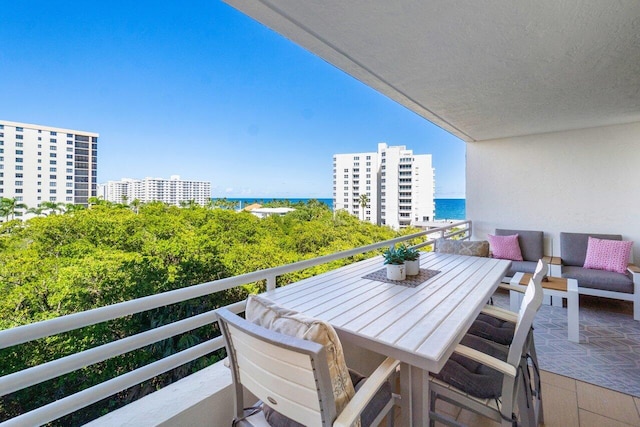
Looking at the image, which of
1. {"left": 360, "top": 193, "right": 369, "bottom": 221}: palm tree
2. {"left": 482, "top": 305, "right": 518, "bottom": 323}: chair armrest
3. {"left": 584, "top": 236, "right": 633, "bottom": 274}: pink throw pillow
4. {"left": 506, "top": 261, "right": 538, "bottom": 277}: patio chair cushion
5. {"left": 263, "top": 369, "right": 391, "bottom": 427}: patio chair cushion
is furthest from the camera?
{"left": 360, "top": 193, "right": 369, "bottom": 221}: palm tree

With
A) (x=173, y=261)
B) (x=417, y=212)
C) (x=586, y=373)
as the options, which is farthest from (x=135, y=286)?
(x=417, y=212)

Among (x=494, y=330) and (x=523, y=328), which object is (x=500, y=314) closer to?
(x=494, y=330)

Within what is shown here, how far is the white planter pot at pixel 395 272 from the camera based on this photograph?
6.20 ft

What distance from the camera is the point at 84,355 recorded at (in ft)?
3.14

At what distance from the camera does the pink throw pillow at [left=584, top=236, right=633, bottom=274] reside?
3529 millimetres

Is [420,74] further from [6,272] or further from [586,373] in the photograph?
[6,272]

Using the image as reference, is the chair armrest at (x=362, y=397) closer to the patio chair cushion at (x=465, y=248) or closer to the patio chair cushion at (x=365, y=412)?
the patio chair cushion at (x=365, y=412)

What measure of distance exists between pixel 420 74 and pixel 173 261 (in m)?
9.75

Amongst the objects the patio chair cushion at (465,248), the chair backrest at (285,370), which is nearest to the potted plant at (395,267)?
the chair backrest at (285,370)

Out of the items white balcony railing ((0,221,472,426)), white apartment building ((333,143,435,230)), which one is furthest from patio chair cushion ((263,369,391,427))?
white apartment building ((333,143,435,230))

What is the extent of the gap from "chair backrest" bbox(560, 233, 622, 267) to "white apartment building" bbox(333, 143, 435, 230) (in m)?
24.6

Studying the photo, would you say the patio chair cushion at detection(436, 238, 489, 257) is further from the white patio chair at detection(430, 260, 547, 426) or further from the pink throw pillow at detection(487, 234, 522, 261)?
the white patio chair at detection(430, 260, 547, 426)

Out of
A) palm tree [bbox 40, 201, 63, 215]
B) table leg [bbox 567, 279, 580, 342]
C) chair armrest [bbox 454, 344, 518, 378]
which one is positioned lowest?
table leg [bbox 567, 279, 580, 342]

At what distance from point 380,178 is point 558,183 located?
24.9 meters
